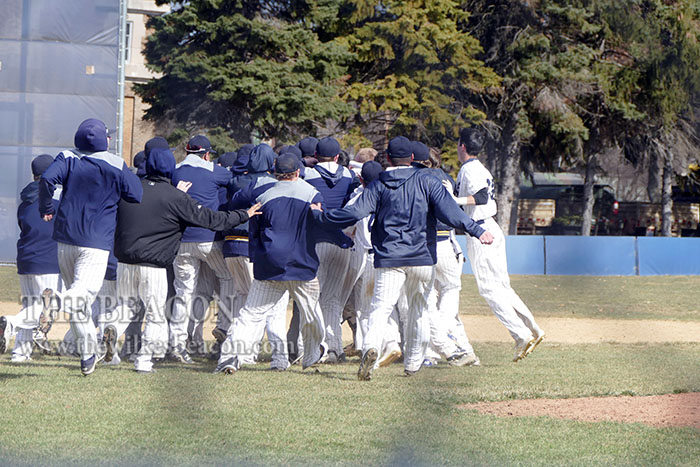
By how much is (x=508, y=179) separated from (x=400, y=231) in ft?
86.3

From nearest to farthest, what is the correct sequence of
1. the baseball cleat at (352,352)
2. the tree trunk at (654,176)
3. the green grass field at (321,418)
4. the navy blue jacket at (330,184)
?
the green grass field at (321,418), the navy blue jacket at (330,184), the baseball cleat at (352,352), the tree trunk at (654,176)

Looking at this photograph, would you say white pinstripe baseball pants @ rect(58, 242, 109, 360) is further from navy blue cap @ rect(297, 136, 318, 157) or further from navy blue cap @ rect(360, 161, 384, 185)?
navy blue cap @ rect(297, 136, 318, 157)

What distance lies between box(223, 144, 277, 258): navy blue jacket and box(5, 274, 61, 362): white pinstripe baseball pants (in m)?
1.65

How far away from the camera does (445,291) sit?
872 cm

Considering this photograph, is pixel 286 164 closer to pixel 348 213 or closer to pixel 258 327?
pixel 348 213

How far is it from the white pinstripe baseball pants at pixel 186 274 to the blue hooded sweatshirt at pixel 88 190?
4.26ft

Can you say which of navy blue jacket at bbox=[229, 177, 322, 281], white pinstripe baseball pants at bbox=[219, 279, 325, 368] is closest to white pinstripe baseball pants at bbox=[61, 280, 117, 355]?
white pinstripe baseball pants at bbox=[219, 279, 325, 368]

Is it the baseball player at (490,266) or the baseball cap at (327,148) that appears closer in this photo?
the baseball player at (490,266)

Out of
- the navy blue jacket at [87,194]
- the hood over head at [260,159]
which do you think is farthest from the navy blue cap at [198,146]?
the navy blue jacket at [87,194]

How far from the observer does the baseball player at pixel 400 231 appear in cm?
751

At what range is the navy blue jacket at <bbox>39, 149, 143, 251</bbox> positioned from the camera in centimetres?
712

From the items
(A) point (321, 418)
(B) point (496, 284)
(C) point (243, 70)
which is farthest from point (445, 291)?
(C) point (243, 70)

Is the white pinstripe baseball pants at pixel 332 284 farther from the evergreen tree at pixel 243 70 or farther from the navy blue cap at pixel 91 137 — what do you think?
the evergreen tree at pixel 243 70

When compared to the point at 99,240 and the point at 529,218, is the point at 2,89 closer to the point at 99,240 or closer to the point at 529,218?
the point at 99,240
